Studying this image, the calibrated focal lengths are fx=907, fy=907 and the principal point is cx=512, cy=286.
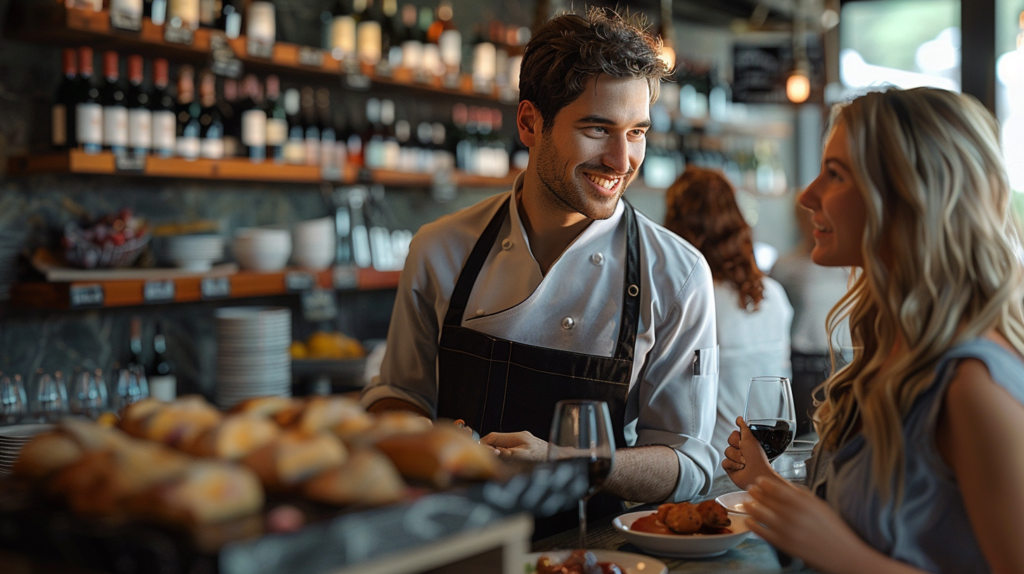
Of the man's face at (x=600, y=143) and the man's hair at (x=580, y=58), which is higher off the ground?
the man's hair at (x=580, y=58)

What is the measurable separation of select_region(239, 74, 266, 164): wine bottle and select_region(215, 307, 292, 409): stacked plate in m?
0.62

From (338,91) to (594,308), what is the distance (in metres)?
2.52

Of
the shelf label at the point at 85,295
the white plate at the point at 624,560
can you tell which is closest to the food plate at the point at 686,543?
the white plate at the point at 624,560

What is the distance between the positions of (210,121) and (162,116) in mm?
484

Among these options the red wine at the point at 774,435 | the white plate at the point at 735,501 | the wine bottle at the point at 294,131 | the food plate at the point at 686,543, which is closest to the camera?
the food plate at the point at 686,543

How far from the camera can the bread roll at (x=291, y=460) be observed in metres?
0.88

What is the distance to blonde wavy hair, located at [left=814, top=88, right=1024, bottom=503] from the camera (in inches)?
49.7

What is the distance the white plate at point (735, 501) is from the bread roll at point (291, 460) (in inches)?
40.5

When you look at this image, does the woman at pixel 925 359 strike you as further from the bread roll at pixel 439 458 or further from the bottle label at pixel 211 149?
the bottle label at pixel 211 149

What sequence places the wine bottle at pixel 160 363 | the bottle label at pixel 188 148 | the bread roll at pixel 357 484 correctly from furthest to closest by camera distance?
1. the wine bottle at pixel 160 363
2. the bottle label at pixel 188 148
3. the bread roll at pixel 357 484

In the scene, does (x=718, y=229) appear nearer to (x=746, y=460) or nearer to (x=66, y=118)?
(x=746, y=460)

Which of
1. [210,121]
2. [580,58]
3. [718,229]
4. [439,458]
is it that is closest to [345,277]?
[210,121]

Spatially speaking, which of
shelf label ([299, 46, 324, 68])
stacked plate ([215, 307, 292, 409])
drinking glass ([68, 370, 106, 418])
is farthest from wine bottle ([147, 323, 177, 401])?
shelf label ([299, 46, 324, 68])

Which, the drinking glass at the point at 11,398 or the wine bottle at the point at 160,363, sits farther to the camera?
the wine bottle at the point at 160,363
